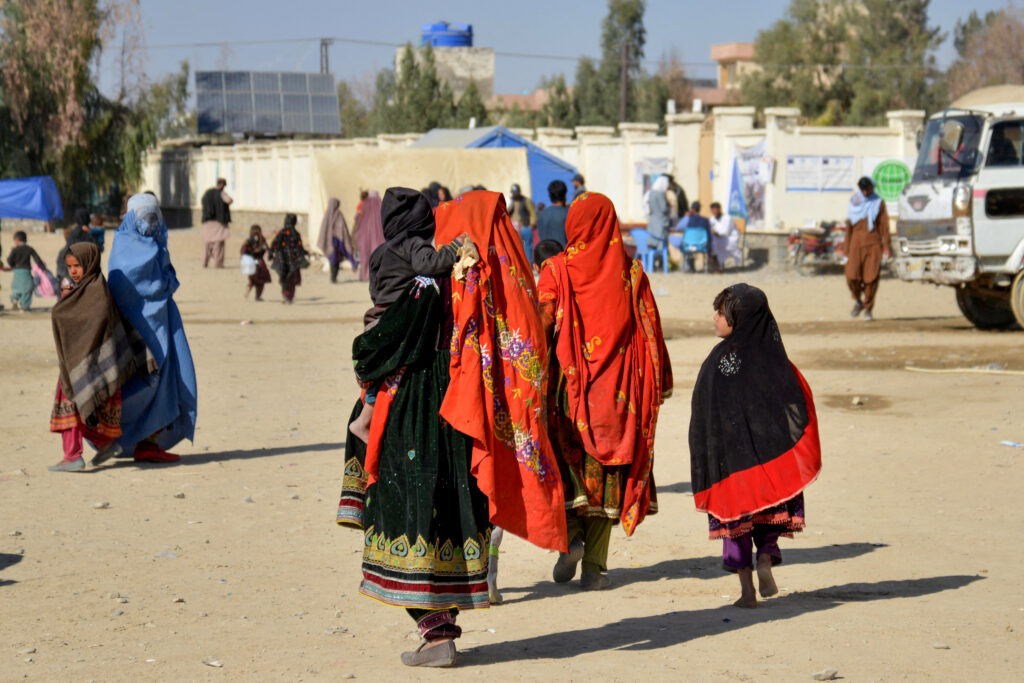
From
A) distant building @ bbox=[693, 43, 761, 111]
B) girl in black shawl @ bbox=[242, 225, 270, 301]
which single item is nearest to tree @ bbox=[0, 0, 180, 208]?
girl in black shawl @ bbox=[242, 225, 270, 301]

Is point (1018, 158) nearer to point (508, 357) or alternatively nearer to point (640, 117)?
point (508, 357)

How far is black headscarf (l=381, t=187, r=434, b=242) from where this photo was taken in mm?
4266

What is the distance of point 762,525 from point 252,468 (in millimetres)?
3726

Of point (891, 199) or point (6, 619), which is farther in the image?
point (891, 199)

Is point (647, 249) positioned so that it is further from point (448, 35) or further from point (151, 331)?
point (448, 35)

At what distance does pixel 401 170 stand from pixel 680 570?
60.5ft

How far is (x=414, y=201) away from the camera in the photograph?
4297mm

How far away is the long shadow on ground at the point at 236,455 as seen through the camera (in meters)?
7.90

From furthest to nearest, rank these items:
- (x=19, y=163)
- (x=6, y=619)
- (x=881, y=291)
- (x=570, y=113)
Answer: (x=570, y=113) < (x=19, y=163) < (x=881, y=291) < (x=6, y=619)

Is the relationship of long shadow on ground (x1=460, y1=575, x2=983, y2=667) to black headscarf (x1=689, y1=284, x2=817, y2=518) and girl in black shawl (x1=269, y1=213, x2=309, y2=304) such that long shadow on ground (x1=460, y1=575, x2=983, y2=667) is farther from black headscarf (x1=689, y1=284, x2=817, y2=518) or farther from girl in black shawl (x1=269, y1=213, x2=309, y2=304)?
girl in black shawl (x1=269, y1=213, x2=309, y2=304)

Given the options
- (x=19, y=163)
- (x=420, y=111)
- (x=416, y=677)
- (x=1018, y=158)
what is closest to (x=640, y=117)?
(x=420, y=111)

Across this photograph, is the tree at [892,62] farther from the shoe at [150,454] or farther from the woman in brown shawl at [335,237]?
the shoe at [150,454]

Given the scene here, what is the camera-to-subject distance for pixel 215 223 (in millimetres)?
24266

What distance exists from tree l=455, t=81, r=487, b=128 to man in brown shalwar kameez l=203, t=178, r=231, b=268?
2211 centimetres
